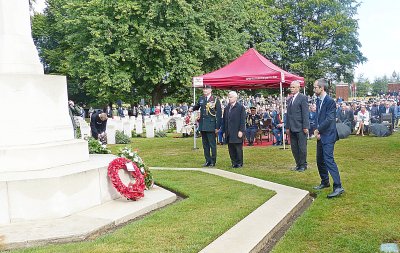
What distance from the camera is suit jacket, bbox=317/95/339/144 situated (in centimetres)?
732

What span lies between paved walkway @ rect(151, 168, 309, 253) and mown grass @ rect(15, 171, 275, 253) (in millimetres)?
142

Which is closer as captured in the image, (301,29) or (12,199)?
(12,199)

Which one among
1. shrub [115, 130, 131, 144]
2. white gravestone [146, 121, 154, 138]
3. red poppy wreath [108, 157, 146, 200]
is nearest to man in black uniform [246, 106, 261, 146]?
shrub [115, 130, 131, 144]

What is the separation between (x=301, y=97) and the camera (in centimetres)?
1012

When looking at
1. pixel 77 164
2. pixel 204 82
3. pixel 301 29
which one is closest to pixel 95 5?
pixel 204 82

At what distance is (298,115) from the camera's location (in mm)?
10062

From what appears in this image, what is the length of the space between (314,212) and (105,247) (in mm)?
3182

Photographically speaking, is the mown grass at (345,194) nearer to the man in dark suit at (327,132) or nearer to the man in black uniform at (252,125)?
the man in dark suit at (327,132)

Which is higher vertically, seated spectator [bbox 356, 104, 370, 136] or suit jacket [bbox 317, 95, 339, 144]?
suit jacket [bbox 317, 95, 339, 144]

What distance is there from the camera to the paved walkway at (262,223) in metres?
4.84

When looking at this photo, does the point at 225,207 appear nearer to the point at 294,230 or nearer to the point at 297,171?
the point at 294,230

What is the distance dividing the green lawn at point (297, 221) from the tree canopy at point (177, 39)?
21.7 metres

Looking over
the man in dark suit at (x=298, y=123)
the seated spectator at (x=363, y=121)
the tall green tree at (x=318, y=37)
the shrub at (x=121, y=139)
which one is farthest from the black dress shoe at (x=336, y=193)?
the tall green tree at (x=318, y=37)

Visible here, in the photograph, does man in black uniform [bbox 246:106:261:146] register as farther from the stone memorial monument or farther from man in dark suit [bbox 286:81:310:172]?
the stone memorial monument
